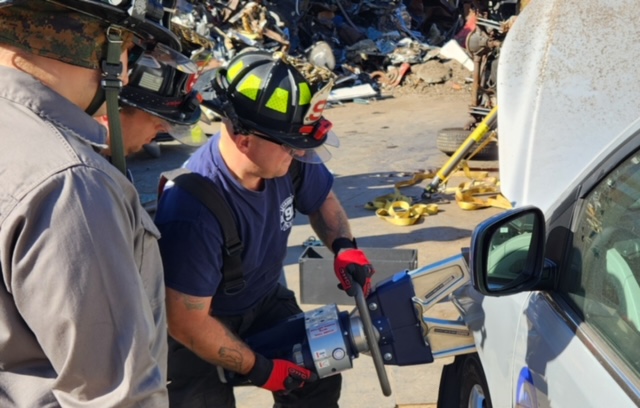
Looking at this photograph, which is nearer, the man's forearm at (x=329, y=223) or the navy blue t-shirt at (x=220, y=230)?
the navy blue t-shirt at (x=220, y=230)

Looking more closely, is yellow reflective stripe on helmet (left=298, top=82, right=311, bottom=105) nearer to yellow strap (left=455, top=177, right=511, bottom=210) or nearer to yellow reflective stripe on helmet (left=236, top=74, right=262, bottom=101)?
yellow reflective stripe on helmet (left=236, top=74, right=262, bottom=101)

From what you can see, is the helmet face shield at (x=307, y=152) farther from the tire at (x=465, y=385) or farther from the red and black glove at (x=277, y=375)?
the tire at (x=465, y=385)

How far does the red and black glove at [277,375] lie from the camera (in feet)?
8.68

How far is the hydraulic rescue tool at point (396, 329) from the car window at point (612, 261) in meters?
0.64

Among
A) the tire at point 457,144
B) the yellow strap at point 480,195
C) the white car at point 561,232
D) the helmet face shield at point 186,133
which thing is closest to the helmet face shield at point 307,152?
the helmet face shield at point 186,133

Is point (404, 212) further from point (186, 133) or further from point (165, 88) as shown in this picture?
point (165, 88)

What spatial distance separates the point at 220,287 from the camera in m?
2.68

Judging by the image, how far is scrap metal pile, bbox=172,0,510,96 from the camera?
13.1m

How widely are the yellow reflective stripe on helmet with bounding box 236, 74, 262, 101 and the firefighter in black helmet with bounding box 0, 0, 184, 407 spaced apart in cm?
103

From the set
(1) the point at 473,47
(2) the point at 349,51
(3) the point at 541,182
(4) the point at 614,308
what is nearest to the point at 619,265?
(4) the point at 614,308

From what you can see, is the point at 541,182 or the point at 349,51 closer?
the point at 541,182

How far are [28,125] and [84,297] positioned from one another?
34 cm

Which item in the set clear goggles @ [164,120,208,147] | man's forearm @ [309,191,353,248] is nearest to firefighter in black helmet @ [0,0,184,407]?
clear goggles @ [164,120,208,147]

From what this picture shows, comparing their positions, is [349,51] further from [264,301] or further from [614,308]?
[614,308]
